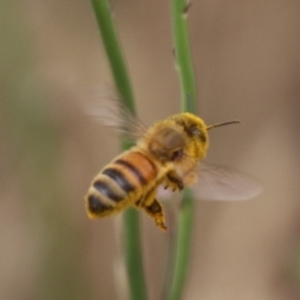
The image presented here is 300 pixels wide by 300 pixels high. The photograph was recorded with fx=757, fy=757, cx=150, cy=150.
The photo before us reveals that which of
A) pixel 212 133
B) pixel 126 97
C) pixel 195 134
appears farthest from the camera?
pixel 212 133

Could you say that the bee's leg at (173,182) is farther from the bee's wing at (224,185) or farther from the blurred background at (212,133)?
the blurred background at (212,133)

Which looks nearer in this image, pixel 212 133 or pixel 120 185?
pixel 120 185

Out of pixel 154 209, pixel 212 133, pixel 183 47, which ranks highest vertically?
pixel 183 47

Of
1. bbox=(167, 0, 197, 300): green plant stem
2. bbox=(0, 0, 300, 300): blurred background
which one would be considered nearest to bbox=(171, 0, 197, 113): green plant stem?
bbox=(167, 0, 197, 300): green plant stem

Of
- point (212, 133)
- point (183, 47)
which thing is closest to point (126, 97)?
point (183, 47)

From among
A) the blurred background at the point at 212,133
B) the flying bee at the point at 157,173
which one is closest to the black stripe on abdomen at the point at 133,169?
the flying bee at the point at 157,173

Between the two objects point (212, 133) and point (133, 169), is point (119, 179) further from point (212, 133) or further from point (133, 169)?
point (212, 133)
